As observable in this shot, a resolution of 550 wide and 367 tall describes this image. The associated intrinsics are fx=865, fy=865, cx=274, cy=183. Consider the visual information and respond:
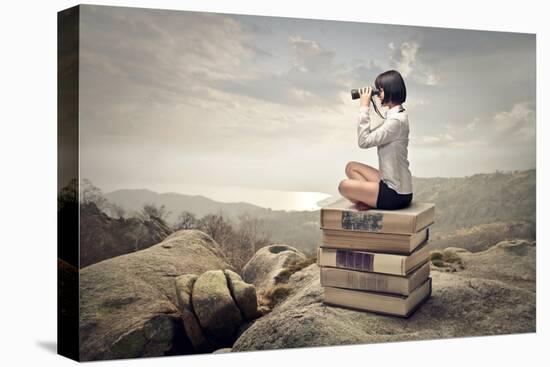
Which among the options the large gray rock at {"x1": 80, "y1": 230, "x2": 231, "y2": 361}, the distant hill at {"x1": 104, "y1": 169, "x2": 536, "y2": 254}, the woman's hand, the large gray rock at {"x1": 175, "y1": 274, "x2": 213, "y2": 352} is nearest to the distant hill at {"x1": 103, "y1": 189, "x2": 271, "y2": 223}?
the distant hill at {"x1": 104, "y1": 169, "x2": 536, "y2": 254}

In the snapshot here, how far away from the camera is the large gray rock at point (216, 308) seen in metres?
6.93

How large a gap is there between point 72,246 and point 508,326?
4009 mm

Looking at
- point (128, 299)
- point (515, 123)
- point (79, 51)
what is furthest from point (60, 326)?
point (515, 123)

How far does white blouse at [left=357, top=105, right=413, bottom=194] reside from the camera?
7.47 meters

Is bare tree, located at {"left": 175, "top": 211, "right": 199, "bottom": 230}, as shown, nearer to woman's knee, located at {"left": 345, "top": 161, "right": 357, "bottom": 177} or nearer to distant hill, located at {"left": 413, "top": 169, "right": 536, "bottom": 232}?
woman's knee, located at {"left": 345, "top": 161, "right": 357, "bottom": 177}

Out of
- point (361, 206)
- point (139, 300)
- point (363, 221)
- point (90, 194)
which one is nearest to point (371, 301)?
point (363, 221)

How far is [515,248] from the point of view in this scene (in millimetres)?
8203

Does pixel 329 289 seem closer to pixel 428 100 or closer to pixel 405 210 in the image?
pixel 405 210

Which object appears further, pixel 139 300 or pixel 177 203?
pixel 177 203

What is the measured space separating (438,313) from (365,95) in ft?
6.63

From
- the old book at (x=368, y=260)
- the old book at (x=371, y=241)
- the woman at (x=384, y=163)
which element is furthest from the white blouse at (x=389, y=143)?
the old book at (x=368, y=260)

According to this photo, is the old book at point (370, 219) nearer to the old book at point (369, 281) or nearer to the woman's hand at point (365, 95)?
the old book at point (369, 281)

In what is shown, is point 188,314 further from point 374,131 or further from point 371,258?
point 374,131

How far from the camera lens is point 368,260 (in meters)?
7.29
